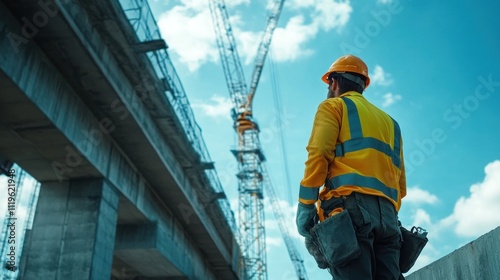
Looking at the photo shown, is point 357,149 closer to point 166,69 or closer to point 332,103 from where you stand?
point 332,103

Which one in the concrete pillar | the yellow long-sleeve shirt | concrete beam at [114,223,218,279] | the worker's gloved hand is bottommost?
the worker's gloved hand

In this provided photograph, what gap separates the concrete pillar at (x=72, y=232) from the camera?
533 inches

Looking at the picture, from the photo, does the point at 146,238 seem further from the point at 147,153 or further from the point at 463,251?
the point at 463,251

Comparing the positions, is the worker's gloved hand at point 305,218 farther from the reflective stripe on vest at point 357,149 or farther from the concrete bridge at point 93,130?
the concrete bridge at point 93,130

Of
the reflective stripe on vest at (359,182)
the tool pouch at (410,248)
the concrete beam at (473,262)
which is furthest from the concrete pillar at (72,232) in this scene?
the reflective stripe on vest at (359,182)

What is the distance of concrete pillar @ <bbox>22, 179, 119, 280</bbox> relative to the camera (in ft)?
44.4

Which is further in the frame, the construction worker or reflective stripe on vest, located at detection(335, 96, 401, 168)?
reflective stripe on vest, located at detection(335, 96, 401, 168)

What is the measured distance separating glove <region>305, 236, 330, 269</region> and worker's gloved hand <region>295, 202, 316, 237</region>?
67mm

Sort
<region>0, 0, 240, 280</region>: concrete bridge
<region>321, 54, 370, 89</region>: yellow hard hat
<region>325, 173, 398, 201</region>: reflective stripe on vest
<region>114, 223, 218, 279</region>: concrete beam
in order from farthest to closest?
<region>114, 223, 218, 279</region>: concrete beam < <region>0, 0, 240, 280</region>: concrete bridge < <region>321, 54, 370, 89</region>: yellow hard hat < <region>325, 173, 398, 201</region>: reflective stripe on vest

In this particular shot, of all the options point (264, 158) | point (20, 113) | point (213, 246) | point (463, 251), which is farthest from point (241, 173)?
point (463, 251)

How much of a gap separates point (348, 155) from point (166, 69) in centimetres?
1205

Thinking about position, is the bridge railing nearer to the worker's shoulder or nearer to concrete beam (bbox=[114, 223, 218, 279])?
concrete beam (bbox=[114, 223, 218, 279])

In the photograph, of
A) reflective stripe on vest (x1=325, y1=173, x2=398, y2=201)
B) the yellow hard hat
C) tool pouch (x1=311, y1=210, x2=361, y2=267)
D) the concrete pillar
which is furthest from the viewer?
the concrete pillar

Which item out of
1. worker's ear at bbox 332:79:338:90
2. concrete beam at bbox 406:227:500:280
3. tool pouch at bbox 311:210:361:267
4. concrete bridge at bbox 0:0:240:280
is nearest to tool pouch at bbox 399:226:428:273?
concrete beam at bbox 406:227:500:280
